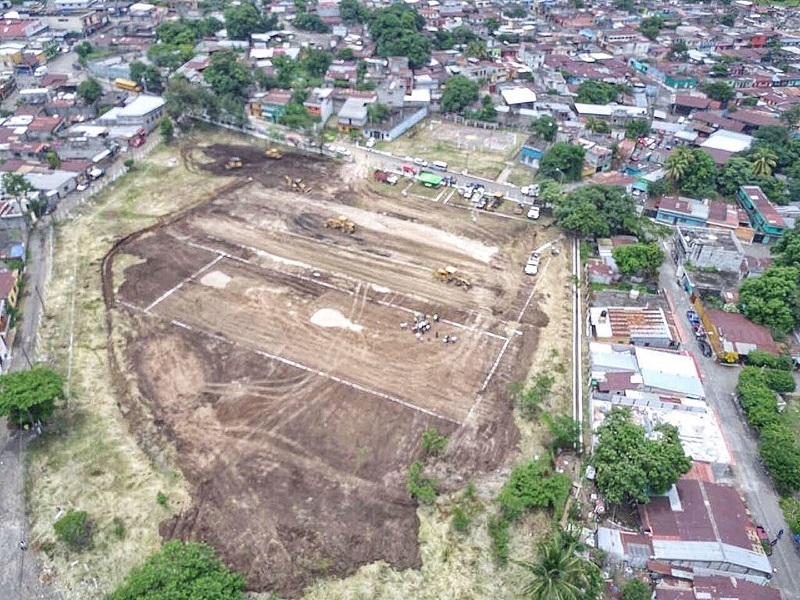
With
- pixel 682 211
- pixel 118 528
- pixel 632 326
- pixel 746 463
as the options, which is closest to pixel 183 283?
pixel 118 528

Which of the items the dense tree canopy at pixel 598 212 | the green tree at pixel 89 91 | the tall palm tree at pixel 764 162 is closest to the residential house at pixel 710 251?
the dense tree canopy at pixel 598 212

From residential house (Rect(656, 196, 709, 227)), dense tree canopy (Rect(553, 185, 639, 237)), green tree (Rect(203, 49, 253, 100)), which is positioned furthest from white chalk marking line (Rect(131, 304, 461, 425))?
green tree (Rect(203, 49, 253, 100))

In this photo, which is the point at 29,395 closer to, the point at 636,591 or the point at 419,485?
the point at 419,485

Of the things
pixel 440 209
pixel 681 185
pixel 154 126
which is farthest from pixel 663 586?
pixel 154 126

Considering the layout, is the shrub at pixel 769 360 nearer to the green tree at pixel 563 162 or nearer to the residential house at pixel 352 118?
the green tree at pixel 563 162

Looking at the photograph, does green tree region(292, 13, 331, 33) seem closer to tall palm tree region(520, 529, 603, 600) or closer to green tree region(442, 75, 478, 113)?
green tree region(442, 75, 478, 113)

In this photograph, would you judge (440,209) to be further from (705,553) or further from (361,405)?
(705,553)
